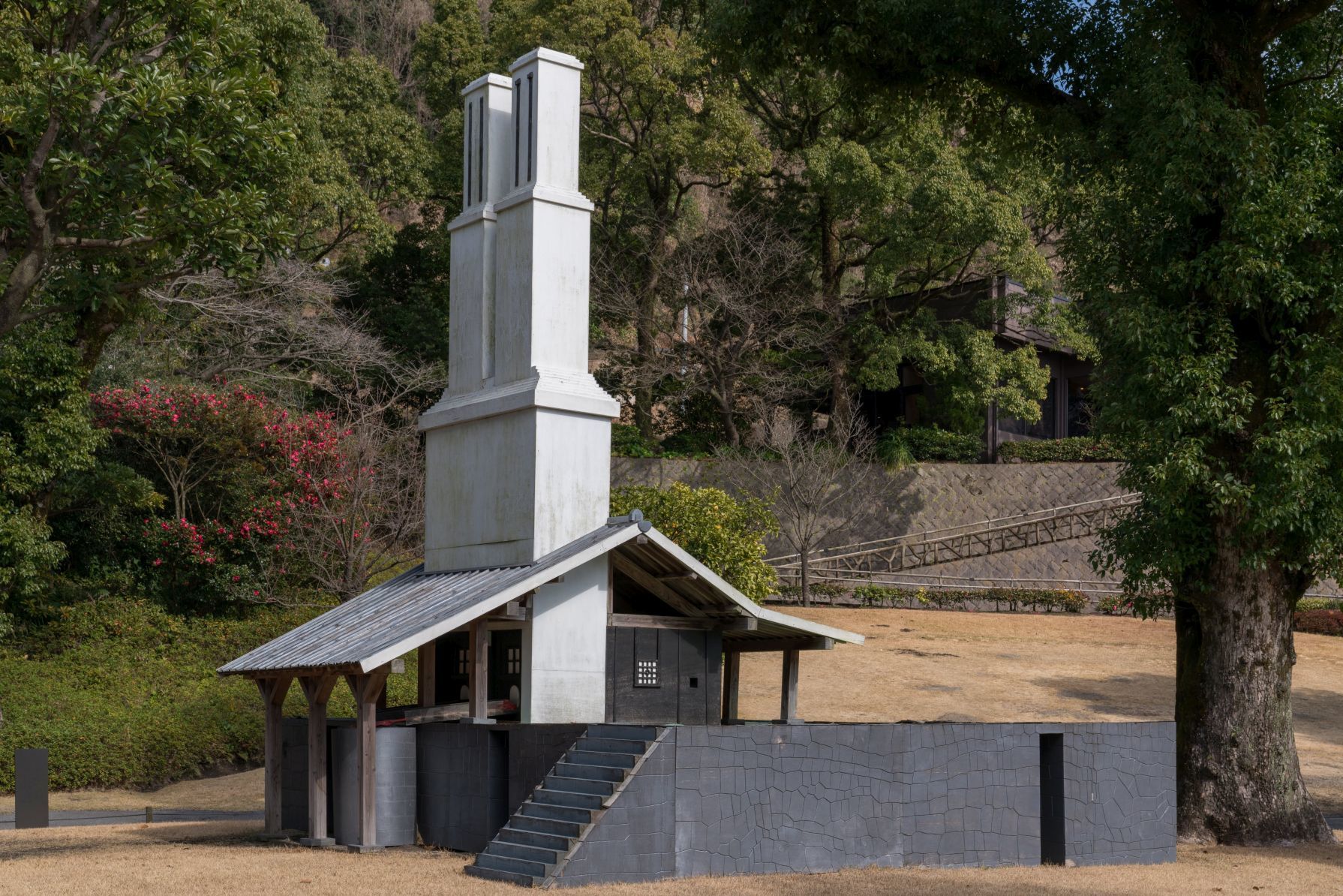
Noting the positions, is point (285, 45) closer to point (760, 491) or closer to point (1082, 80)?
point (1082, 80)

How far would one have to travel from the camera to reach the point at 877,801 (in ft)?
46.3

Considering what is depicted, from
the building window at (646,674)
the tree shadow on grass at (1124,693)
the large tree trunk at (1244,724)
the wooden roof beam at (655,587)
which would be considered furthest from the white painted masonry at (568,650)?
the tree shadow on grass at (1124,693)

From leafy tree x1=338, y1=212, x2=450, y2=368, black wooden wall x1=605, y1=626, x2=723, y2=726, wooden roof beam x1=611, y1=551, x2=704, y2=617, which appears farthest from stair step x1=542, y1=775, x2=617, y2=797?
leafy tree x1=338, y1=212, x2=450, y2=368

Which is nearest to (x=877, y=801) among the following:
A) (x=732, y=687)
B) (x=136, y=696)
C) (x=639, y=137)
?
(x=732, y=687)

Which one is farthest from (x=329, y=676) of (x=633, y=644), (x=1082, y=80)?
(x=1082, y=80)

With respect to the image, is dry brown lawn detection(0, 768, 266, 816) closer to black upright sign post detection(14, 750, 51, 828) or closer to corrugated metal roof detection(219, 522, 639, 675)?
black upright sign post detection(14, 750, 51, 828)

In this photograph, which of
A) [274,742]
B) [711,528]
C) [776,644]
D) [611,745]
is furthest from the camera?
[711,528]

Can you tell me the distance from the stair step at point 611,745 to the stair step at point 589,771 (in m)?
0.20

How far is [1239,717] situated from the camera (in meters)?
17.4

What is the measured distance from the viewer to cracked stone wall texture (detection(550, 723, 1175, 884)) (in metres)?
13.0

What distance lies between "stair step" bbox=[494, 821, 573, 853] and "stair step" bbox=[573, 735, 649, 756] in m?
1.03

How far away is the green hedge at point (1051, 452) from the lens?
40.8 m

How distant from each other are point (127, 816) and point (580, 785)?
29.9 ft

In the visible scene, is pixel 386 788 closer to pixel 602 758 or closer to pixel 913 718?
pixel 602 758
